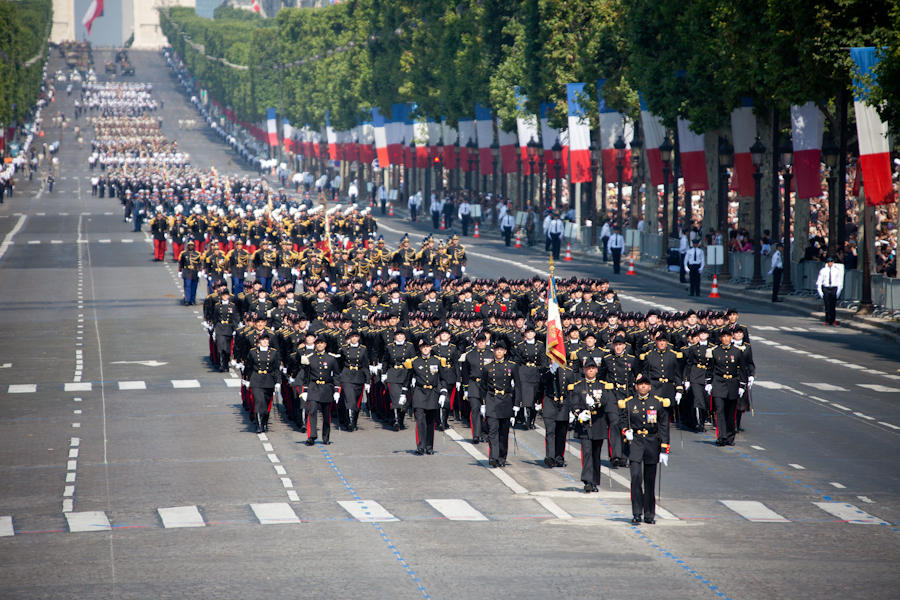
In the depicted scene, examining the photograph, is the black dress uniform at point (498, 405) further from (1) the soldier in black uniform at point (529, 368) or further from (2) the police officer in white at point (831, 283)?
(2) the police officer in white at point (831, 283)

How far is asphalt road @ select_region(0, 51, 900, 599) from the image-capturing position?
17453 millimetres

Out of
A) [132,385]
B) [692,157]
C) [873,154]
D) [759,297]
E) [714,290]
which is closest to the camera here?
[132,385]

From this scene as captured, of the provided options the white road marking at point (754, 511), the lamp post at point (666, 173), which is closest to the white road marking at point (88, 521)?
the white road marking at point (754, 511)

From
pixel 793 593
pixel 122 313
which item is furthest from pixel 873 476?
pixel 122 313

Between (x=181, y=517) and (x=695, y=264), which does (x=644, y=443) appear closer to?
(x=181, y=517)

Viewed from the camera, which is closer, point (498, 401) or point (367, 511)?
point (367, 511)

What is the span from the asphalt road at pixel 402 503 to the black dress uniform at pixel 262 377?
42 cm

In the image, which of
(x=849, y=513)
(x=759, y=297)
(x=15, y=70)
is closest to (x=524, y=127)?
(x=759, y=297)

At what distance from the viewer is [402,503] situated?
71.6ft

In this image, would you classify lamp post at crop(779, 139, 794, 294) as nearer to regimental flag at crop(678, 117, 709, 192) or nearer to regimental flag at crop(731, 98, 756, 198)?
regimental flag at crop(731, 98, 756, 198)

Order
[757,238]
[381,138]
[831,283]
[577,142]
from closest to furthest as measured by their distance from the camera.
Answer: [831,283]
[757,238]
[577,142]
[381,138]

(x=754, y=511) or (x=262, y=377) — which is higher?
(x=262, y=377)

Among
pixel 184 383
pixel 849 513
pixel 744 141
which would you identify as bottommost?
pixel 849 513

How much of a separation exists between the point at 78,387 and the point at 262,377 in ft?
22.9
